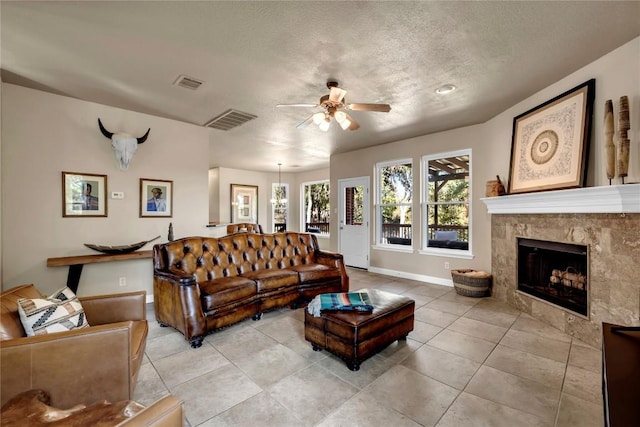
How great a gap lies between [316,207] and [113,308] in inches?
305

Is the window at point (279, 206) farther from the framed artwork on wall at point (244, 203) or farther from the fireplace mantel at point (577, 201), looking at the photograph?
the fireplace mantel at point (577, 201)

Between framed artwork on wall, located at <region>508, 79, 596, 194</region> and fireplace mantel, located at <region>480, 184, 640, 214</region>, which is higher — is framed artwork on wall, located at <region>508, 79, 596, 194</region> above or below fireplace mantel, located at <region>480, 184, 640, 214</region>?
above

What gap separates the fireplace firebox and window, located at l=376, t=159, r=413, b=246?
6.80 feet

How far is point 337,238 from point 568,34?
17.0 feet

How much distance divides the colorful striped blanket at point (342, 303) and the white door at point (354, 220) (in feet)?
11.6

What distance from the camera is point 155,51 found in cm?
245

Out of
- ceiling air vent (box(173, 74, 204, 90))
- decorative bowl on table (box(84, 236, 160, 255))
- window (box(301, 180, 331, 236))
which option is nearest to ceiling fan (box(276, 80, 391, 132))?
ceiling air vent (box(173, 74, 204, 90))

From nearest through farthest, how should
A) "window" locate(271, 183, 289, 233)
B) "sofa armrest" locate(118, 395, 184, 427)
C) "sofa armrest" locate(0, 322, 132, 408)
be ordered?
"sofa armrest" locate(118, 395, 184, 427) → "sofa armrest" locate(0, 322, 132, 408) → "window" locate(271, 183, 289, 233)

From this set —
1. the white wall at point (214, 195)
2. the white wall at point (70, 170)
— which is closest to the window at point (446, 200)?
the white wall at point (70, 170)

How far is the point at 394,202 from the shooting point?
5727 mm

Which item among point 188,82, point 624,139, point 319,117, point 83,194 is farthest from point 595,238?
point 83,194

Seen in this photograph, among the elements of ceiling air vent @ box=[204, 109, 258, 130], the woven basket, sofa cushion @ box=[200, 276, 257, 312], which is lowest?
the woven basket

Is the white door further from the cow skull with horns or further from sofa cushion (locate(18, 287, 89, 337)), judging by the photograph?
sofa cushion (locate(18, 287, 89, 337))

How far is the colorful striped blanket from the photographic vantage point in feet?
7.87
